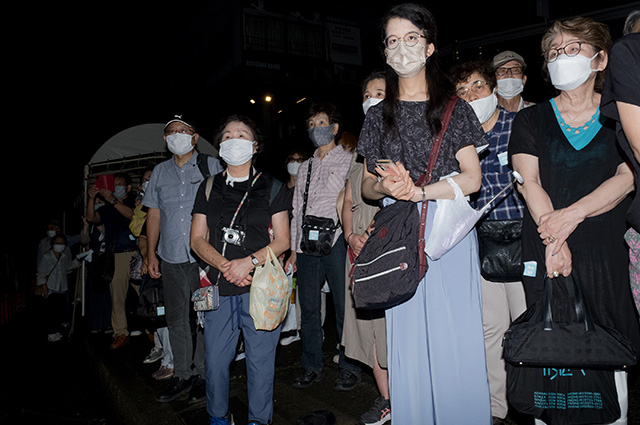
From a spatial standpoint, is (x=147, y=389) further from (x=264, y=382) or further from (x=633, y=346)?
(x=633, y=346)

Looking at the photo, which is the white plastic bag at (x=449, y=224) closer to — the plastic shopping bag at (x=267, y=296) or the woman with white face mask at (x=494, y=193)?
the woman with white face mask at (x=494, y=193)

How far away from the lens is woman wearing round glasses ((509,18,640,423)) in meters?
2.16

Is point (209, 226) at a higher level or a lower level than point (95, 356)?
higher

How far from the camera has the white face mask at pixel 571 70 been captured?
2293 mm

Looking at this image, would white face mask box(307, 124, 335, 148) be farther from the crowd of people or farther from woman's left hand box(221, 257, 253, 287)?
woman's left hand box(221, 257, 253, 287)

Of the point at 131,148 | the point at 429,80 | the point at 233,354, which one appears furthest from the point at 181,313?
the point at 131,148

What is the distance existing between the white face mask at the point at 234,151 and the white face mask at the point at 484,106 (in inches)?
63.2

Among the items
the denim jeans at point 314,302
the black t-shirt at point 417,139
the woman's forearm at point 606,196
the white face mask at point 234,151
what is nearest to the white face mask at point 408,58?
the black t-shirt at point 417,139

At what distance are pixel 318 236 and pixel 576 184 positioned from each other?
2.07 meters

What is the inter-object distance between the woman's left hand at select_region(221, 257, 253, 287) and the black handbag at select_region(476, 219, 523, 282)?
4.96 feet

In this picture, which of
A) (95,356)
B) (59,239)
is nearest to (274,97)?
(59,239)

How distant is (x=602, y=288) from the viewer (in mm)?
2168

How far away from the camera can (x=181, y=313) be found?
4078mm

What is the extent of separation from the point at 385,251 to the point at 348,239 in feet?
4.24
